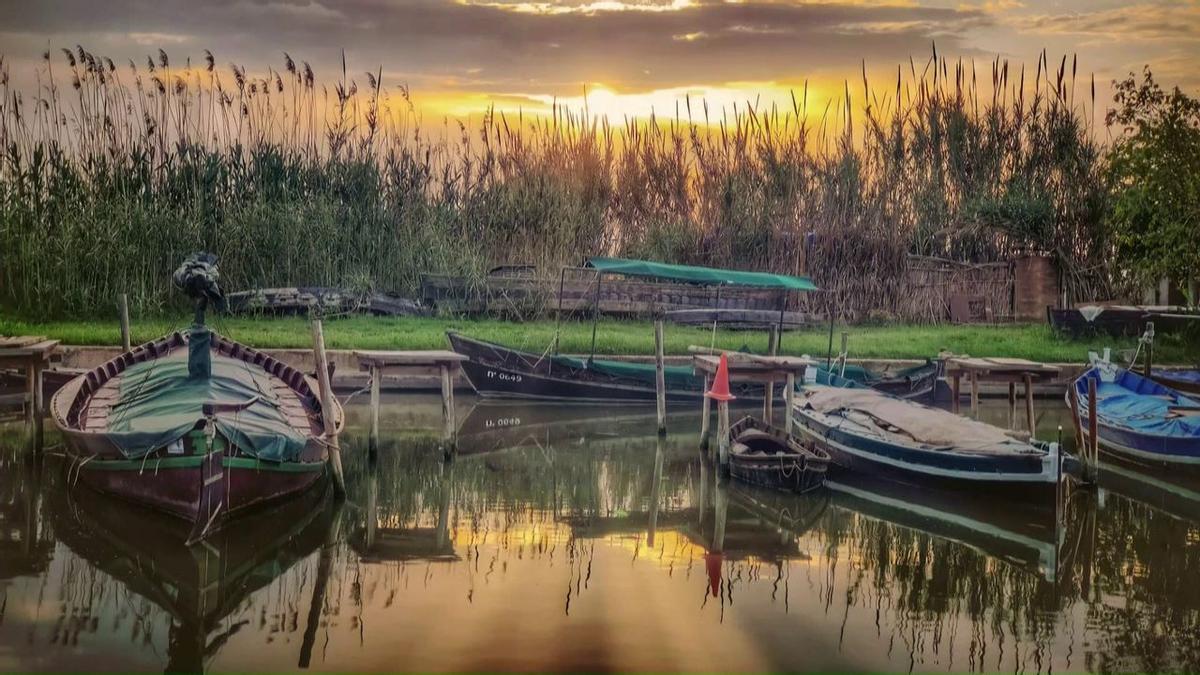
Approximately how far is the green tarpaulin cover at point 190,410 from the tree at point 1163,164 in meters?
7.25

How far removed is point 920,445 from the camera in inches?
297

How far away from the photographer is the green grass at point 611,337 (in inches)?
428

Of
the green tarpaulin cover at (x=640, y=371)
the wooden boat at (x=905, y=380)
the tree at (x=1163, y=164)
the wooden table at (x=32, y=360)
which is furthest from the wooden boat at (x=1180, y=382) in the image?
the wooden table at (x=32, y=360)

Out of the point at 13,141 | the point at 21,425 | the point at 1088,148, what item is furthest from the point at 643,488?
the point at 1088,148

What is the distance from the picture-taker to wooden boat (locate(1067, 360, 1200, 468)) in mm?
8297

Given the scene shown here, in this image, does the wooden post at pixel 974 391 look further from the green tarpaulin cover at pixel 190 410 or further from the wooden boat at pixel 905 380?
the green tarpaulin cover at pixel 190 410

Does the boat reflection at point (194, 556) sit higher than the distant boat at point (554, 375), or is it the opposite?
the distant boat at point (554, 375)

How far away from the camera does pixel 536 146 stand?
45.9ft

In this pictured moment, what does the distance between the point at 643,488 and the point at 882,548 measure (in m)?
1.77

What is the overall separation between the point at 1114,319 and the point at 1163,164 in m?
2.33

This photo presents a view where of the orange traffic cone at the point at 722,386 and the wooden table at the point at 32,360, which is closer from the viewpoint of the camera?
the orange traffic cone at the point at 722,386

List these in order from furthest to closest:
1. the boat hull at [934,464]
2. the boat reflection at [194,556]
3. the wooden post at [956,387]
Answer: the wooden post at [956,387], the boat hull at [934,464], the boat reflection at [194,556]

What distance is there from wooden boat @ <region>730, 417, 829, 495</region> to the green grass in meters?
4.24

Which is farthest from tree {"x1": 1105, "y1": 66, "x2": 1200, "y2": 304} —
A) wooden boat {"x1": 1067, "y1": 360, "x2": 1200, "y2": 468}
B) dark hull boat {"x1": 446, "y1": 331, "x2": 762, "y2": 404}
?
dark hull boat {"x1": 446, "y1": 331, "x2": 762, "y2": 404}
